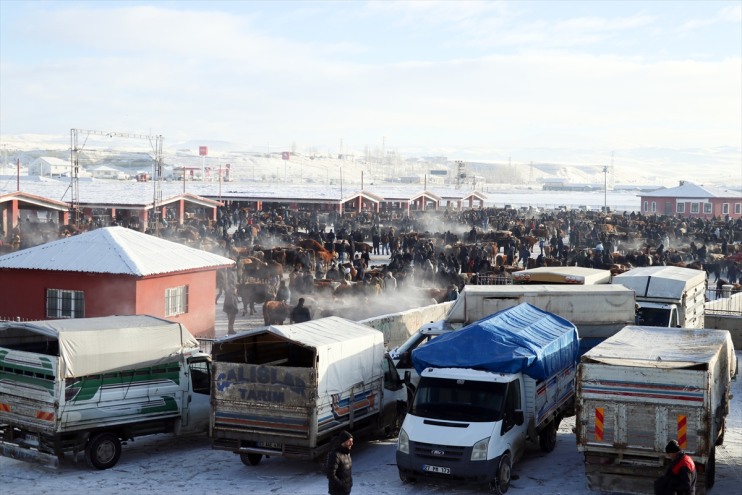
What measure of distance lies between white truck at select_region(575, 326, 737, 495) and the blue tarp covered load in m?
1.18

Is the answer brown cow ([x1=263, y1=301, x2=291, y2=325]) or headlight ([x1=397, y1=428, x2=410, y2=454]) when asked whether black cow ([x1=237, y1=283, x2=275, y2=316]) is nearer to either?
brown cow ([x1=263, y1=301, x2=291, y2=325])

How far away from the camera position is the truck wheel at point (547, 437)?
13.3 m

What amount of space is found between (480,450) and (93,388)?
17.4 feet

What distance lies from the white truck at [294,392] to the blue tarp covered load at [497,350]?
1015mm

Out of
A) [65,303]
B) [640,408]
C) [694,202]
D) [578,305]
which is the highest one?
[694,202]

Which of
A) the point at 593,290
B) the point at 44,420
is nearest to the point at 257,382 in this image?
the point at 44,420

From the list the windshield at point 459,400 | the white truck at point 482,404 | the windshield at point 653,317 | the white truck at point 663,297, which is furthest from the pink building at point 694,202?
the windshield at point 459,400

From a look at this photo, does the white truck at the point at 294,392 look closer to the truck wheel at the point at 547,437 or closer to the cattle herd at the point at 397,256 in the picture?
the truck wheel at the point at 547,437

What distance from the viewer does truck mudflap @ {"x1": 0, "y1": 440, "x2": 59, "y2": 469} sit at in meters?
12.3

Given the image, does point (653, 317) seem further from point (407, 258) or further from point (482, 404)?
point (407, 258)

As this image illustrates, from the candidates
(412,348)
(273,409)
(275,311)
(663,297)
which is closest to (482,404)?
(273,409)

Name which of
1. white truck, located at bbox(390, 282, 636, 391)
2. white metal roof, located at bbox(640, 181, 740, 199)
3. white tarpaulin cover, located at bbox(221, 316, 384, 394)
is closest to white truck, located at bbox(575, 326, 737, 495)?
white tarpaulin cover, located at bbox(221, 316, 384, 394)

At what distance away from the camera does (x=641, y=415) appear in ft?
35.4

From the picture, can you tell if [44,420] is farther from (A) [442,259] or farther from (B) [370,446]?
(A) [442,259]
